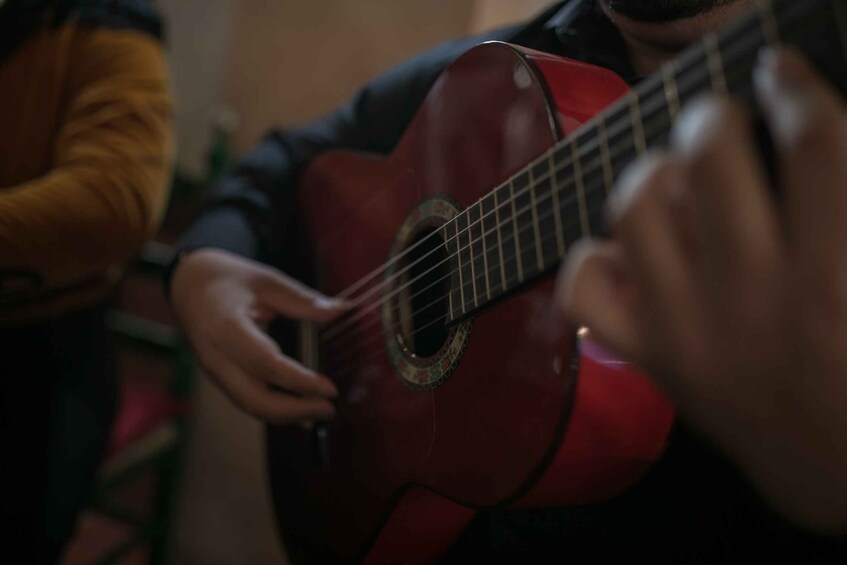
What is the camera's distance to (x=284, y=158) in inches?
39.0

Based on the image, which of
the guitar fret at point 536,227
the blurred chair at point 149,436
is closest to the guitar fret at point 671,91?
the guitar fret at point 536,227

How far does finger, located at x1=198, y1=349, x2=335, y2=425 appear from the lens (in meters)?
0.77

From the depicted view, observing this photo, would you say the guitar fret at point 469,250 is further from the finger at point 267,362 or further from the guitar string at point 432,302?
the finger at point 267,362

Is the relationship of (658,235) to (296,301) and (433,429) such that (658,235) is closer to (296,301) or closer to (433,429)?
(433,429)

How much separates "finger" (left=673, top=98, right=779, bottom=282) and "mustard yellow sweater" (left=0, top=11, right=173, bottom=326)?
753 mm

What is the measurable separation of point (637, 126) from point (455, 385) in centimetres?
29

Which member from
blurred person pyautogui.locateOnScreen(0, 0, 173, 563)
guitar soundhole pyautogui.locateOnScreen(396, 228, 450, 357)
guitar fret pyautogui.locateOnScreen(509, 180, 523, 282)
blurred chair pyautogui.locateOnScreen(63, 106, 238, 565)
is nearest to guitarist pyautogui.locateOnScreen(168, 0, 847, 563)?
guitar fret pyautogui.locateOnScreen(509, 180, 523, 282)

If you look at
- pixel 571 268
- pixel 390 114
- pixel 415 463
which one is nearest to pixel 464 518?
pixel 415 463

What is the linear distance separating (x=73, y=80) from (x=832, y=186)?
0.98 meters

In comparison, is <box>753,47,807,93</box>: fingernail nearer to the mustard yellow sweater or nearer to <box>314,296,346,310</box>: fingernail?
<box>314,296,346,310</box>: fingernail

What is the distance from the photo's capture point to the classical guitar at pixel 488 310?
359mm

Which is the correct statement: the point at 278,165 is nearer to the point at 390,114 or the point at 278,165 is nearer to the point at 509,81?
the point at 390,114

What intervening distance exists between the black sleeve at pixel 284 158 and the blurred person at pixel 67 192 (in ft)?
0.33

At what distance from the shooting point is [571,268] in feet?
1.05
